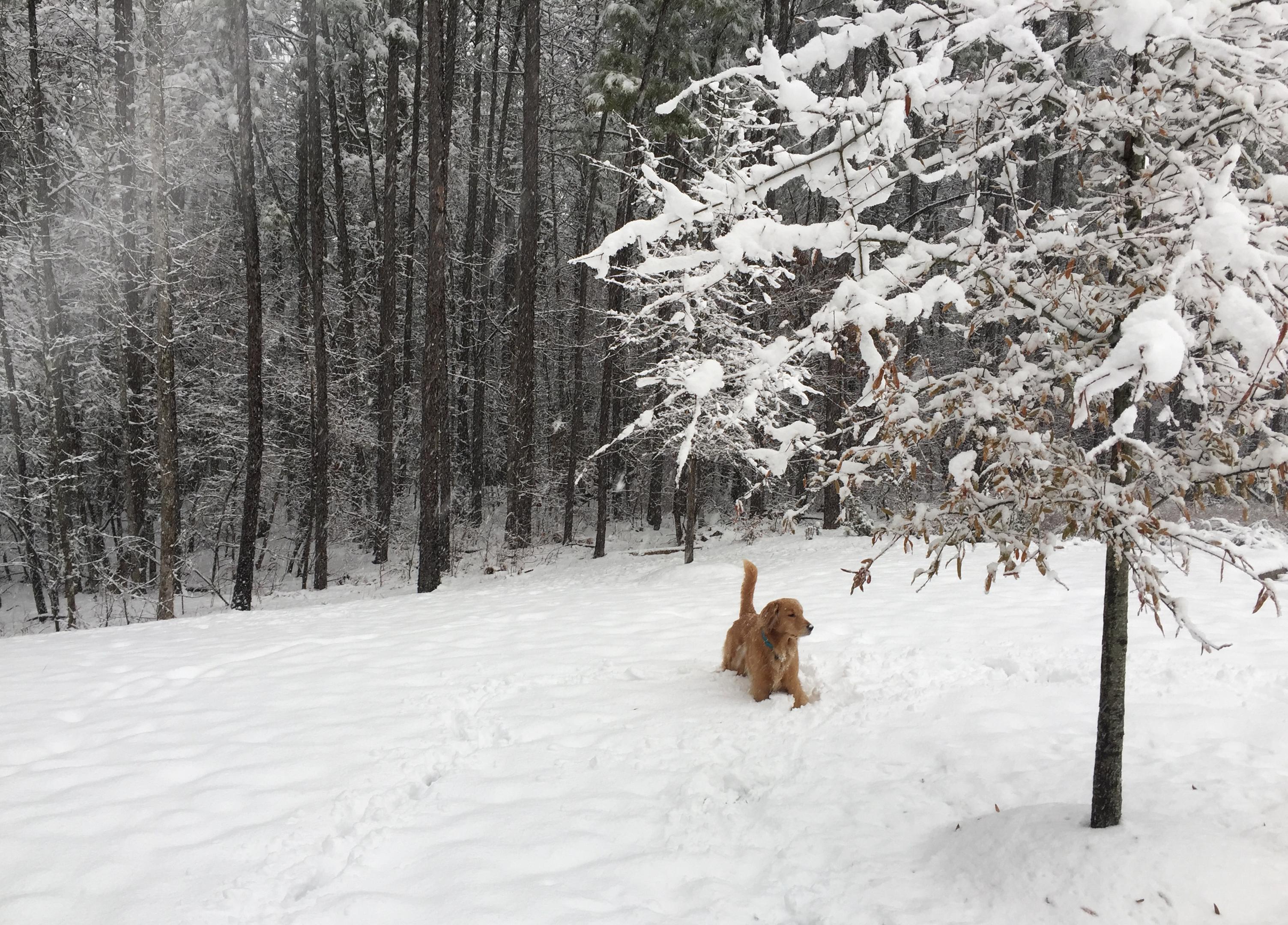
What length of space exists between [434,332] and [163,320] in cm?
388

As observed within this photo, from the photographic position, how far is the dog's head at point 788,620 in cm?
457

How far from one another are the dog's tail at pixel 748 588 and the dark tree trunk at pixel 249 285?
939 cm

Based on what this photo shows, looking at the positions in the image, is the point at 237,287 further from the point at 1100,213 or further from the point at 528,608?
the point at 1100,213

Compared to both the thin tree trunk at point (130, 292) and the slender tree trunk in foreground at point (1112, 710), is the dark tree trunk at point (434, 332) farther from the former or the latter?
the slender tree trunk in foreground at point (1112, 710)

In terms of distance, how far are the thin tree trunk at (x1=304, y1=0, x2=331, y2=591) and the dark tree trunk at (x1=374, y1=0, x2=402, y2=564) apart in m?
1.26

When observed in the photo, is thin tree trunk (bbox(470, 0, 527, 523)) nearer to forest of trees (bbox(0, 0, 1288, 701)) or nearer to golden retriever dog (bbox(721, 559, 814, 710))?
forest of trees (bbox(0, 0, 1288, 701))

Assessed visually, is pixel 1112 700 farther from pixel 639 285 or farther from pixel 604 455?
pixel 604 455

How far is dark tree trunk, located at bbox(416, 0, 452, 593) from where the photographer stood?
35.2 feet

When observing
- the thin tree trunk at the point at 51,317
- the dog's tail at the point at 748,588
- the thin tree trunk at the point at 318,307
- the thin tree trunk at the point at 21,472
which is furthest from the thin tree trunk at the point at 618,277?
the thin tree trunk at the point at 21,472

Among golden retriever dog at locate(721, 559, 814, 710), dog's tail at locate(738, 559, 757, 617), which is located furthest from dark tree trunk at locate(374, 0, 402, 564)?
golden retriever dog at locate(721, 559, 814, 710)

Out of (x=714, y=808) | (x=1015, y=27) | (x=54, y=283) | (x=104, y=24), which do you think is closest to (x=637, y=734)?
(x=714, y=808)

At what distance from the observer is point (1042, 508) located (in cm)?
242

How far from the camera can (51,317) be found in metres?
12.3

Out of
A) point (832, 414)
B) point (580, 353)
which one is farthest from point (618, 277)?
point (832, 414)
